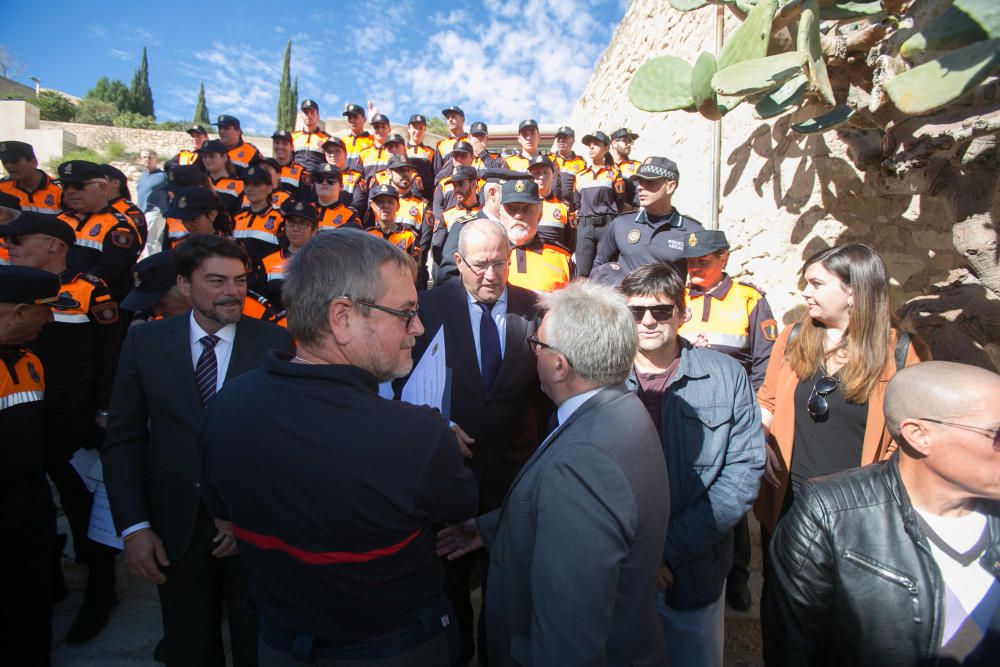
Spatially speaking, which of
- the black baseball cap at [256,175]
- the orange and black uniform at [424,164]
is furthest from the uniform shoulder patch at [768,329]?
the orange and black uniform at [424,164]

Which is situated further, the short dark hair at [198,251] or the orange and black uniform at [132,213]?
the orange and black uniform at [132,213]

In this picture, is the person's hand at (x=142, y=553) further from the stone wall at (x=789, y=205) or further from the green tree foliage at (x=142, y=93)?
the green tree foliage at (x=142, y=93)

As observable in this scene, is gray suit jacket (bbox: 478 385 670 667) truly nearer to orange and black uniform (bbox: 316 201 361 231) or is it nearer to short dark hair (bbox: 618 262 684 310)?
short dark hair (bbox: 618 262 684 310)

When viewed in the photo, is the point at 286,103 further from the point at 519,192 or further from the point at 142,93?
the point at 519,192

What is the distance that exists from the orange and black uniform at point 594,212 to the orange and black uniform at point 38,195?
5601 mm

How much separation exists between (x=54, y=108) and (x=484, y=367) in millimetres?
36124

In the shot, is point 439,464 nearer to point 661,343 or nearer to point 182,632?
point 661,343

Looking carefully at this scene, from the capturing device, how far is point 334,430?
1.12m

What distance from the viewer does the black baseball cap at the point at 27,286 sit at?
2039 mm

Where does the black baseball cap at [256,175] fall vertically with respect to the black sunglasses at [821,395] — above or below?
above

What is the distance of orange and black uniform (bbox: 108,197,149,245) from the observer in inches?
169

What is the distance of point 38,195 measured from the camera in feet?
17.1

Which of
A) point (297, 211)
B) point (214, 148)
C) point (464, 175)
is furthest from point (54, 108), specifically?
point (297, 211)

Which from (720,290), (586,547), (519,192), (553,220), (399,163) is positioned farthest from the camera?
(399,163)
